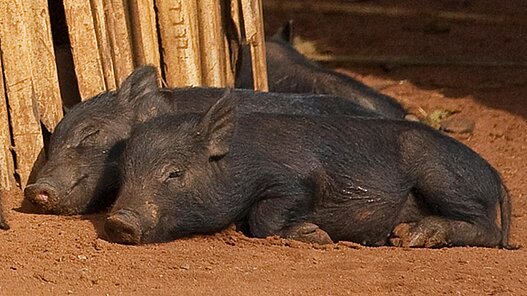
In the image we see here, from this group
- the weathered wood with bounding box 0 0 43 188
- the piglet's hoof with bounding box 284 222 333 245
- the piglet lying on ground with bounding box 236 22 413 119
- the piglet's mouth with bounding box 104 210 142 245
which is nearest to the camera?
the piglet's mouth with bounding box 104 210 142 245

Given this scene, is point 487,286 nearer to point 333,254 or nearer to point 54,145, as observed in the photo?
point 333,254

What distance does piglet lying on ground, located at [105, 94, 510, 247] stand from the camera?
21.4 feet

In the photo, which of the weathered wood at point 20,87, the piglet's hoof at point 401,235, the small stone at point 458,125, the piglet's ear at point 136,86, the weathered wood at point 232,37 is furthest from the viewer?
the small stone at point 458,125

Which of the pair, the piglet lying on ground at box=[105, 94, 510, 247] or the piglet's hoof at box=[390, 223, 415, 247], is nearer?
the piglet lying on ground at box=[105, 94, 510, 247]

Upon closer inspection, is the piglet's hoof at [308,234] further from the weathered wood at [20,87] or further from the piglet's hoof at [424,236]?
the weathered wood at [20,87]

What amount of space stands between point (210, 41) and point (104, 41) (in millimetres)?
903

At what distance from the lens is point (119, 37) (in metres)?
7.68

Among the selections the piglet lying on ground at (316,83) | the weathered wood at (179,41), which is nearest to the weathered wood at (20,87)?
the weathered wood at (179,41)

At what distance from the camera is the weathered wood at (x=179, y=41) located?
26.2 feet

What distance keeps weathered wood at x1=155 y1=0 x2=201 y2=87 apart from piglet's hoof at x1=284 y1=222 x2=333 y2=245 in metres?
1.75

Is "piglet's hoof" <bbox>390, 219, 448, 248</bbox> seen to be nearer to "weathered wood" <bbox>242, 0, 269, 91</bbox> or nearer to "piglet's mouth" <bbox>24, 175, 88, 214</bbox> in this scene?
"piglet's mouth" <bbox>24, 175, 88, 214</bbox>

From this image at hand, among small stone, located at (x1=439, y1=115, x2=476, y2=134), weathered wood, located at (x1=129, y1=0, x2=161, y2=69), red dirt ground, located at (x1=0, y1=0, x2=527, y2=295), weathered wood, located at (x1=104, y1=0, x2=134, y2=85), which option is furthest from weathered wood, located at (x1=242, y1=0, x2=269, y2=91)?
small stone, located at (x1=439, y1=115, x2=476, y2=134)

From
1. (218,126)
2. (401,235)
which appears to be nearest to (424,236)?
(401,235)

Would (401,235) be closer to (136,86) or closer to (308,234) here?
(308,234)
